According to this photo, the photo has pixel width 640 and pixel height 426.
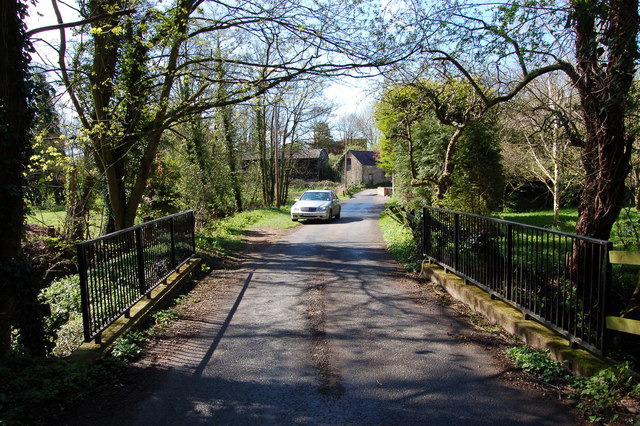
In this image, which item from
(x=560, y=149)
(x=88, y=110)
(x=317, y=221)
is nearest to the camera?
(x=88, y=110)

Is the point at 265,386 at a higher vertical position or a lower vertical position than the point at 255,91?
lower

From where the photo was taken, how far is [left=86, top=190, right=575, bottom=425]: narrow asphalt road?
3.51 m

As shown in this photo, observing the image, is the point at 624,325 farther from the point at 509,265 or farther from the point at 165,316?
the point at 165,316

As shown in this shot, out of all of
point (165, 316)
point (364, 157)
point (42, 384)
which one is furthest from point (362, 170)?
point (42, 384)

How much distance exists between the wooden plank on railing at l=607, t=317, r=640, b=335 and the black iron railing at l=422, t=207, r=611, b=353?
7 cm

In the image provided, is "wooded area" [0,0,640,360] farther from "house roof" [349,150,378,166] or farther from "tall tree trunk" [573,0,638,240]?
"house roof" [349,150,378,166]

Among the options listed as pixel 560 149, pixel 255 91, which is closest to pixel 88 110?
pixel 255 91

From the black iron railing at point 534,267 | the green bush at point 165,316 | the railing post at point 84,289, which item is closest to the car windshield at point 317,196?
the black iron railing at point 534,267

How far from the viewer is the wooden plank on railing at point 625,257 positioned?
3748 millimetres

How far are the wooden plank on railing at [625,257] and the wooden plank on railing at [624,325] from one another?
490 mm

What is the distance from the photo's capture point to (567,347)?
14.2ft

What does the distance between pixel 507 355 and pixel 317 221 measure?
17.5 m

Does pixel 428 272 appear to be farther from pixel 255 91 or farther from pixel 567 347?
pixel 255 91

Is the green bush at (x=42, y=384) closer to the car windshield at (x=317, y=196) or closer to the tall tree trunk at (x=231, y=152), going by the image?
the car windshield at (x=317, y=196)
